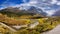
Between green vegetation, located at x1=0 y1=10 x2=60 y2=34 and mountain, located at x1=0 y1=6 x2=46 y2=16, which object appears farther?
mountain, located at x1=0 y1=6 x2=46 y2=16

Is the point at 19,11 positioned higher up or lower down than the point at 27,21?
higher up

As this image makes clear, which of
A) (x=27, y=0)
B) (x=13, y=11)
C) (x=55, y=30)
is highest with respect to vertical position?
(x=27, y=0)

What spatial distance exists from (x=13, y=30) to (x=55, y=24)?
1293 millimetres

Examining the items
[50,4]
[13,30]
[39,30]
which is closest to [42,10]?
[50,4]

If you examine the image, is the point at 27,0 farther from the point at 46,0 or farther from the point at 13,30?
the point at 13,30

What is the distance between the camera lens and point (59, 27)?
5.21 meters

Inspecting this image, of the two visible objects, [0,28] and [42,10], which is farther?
[42,10]

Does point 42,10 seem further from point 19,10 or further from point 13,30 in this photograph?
point 13,30

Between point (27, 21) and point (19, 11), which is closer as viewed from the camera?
point (27, 21)

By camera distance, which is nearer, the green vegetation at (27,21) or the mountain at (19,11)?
the green vegetation at (27,21)

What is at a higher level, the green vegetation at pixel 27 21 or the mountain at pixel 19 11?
the mountain at pixel 19 11

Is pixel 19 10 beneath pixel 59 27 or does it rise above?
above

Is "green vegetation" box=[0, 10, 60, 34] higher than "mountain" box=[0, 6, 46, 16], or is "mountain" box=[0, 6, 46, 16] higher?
"mountain" box=[0, 6, 46, 16]

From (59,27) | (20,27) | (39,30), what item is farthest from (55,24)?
(20,27)
